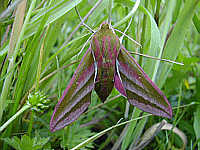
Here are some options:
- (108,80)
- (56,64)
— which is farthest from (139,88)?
(56,64)

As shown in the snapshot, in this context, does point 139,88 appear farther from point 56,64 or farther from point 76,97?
point 56,64

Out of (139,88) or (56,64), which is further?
(56,64)

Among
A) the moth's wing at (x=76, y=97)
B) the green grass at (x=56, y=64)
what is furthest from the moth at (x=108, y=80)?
the green grass at (x=56, y=64)

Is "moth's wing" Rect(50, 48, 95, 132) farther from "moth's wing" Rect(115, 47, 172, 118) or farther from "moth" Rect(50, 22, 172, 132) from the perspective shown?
"moth's wing" Rect(115, 47, 172, 118)

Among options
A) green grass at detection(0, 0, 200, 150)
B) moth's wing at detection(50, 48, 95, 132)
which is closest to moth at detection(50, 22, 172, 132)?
moth's wing at detection(50, 48, 95, 132)

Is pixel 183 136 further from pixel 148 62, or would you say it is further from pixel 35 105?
pixel 35 105

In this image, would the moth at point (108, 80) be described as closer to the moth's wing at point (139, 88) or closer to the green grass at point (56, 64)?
the moth's wing at point (139, 88)

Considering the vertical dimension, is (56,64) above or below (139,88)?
above
